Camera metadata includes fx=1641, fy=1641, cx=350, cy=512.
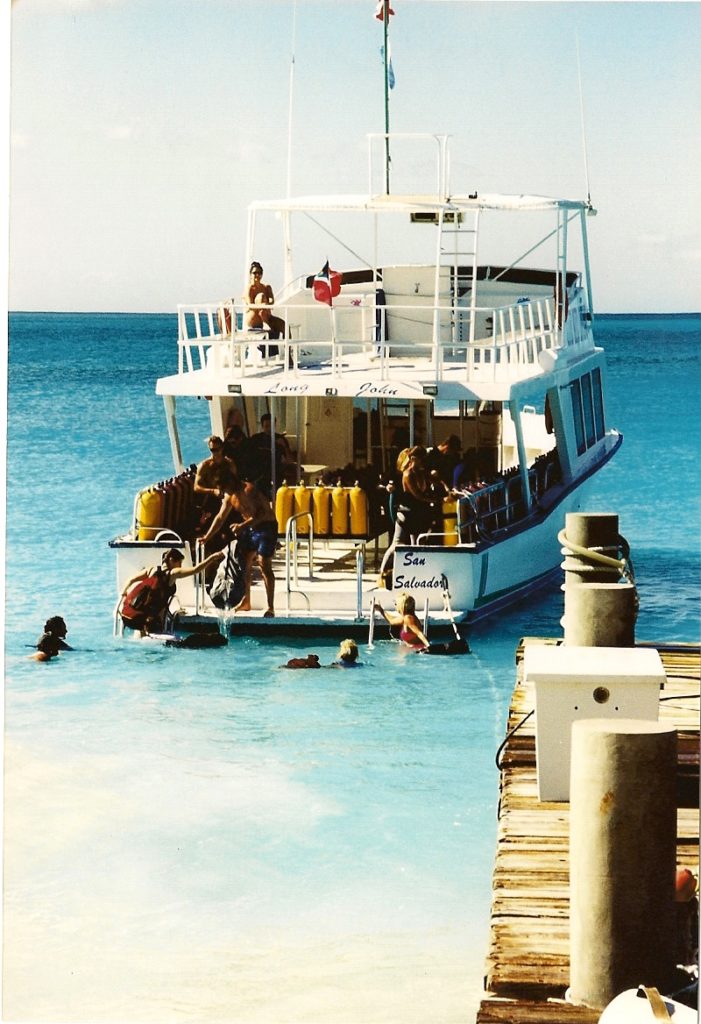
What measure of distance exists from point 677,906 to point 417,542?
27.4 feet

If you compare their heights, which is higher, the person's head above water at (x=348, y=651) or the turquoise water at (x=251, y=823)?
the person's head above water at (x=348, y=651)

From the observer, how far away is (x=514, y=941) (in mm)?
5516

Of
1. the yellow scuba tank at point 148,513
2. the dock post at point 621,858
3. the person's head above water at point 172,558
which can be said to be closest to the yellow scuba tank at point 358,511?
the person's head above water at point 172,558

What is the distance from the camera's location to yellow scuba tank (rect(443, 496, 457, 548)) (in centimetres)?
1380

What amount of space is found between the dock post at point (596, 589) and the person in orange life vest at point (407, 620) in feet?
17.9

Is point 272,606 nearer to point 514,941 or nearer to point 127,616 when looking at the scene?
point 127,616

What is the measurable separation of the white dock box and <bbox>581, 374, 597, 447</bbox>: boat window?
12.0 m

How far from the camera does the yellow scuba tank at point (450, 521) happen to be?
13.8 m

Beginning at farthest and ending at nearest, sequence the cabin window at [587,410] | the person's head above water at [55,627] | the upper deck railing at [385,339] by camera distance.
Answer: the cabin window at [587,410] → the person's head above water at [55,627] → the upper deck railing at [385,339]

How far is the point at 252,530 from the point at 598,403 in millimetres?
7338

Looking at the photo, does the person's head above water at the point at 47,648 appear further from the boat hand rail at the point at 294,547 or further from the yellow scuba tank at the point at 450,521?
the yellow scuba tank at the point at 450,521

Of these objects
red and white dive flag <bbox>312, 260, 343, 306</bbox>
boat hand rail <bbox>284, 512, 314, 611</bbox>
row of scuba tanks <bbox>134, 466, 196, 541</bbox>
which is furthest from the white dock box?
red and white dive flag <bbox>312, 260, 343, 306</bbox>

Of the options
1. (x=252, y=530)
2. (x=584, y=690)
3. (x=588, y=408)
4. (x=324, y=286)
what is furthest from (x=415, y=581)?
(x=584, y=690)

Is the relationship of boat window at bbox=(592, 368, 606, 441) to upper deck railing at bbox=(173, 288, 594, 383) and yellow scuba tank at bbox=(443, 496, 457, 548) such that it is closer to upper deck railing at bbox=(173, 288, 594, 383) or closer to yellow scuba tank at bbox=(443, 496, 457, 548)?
upper deck railing at bbox=(173, 288, 594, 383)
